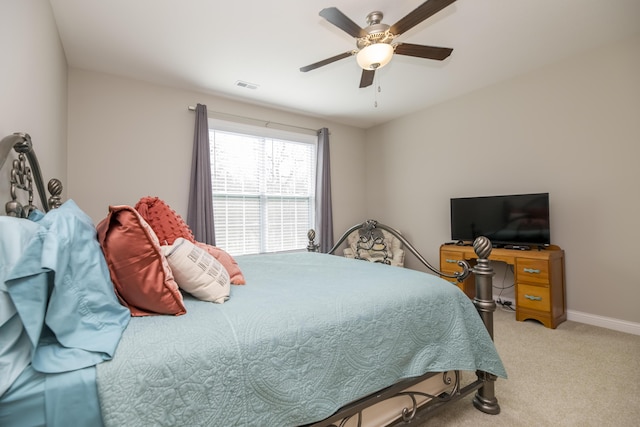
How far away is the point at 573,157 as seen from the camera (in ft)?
9.94

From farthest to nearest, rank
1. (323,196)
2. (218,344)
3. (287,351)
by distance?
(323,196), (287,351), (218,344)

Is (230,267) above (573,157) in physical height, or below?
below

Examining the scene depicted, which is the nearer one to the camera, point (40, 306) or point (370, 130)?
point (40, 306)

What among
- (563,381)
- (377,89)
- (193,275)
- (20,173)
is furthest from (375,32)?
(563,381)

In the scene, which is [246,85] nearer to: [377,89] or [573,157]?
[377,89]

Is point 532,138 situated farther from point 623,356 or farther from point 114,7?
point 114,7

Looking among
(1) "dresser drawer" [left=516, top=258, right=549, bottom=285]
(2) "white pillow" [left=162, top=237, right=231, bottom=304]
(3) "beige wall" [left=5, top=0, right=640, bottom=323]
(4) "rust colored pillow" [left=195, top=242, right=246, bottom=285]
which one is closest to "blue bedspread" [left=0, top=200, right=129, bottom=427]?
Answer: (2) "white pillow" [left=162, top=237, right=231, bottom=304]

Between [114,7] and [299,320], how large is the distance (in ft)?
8.82

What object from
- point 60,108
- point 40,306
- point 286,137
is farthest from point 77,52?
point 40,306

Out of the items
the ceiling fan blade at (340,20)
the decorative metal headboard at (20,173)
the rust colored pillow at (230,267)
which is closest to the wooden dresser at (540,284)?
the rust colored pillow at (230,267)

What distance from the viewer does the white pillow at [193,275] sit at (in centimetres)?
122

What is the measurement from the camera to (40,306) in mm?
750

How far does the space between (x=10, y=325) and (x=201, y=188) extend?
3054 millimetres

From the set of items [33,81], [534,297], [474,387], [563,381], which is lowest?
[563,381]
